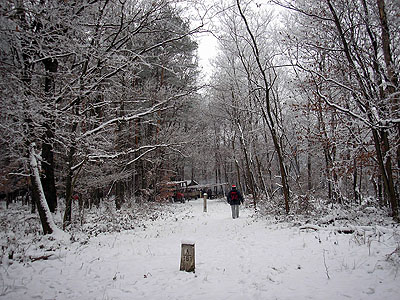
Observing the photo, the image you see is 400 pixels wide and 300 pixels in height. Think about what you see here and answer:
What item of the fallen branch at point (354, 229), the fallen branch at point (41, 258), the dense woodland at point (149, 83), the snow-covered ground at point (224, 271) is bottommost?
the snow-covered ground at point (224, 271)

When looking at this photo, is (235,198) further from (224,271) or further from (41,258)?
(41,258)

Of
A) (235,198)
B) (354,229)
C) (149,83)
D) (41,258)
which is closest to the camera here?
(41,258)

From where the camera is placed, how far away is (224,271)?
482cm

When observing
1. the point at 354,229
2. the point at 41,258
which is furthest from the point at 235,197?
the point at 41,258

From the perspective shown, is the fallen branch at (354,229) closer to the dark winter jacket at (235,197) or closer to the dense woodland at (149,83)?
the dense woodland at (149,83)

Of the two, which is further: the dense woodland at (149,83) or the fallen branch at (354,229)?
→ the fallen branch at (354,229)

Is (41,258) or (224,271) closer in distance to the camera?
(224,271)

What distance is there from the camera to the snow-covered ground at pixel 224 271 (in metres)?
3.78

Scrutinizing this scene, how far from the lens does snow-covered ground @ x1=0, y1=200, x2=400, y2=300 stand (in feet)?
12.4

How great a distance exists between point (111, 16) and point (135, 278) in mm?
6475

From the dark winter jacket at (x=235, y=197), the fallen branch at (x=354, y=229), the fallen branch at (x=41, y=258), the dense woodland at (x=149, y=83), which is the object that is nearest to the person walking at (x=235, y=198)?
the dark winter jacket at (x=235, y=197)

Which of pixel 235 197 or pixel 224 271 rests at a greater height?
pixel 235 197

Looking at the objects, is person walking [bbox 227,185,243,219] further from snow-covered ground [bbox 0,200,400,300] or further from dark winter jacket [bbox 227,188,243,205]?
snow-covered ground [bbox 0,200,400,300]

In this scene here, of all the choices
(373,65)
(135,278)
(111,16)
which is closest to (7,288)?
(135,278)
